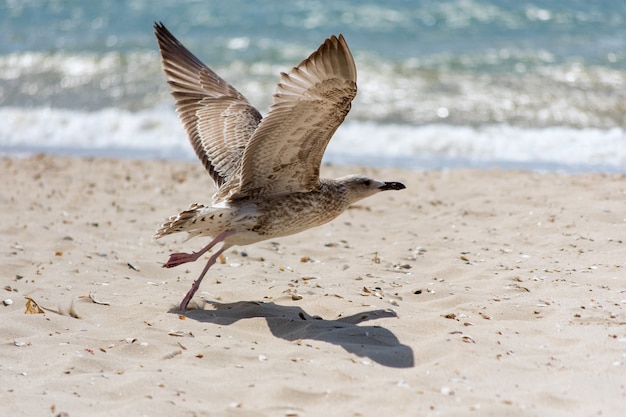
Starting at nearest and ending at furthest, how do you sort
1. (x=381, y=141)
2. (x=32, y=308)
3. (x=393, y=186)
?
1. (x=32, y=308)
2. (x=393, y=186)
3. (x=381, y=141)

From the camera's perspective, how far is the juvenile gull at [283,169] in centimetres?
459

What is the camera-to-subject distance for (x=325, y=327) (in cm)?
451

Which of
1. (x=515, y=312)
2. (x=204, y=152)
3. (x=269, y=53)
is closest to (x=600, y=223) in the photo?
(x=515, y=312)

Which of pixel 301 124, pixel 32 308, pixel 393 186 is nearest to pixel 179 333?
pixel 32 308

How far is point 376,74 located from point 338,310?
30.0 ft

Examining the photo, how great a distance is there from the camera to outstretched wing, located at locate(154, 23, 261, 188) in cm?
584

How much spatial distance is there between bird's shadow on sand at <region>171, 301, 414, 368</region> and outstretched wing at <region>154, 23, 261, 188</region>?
1.12m

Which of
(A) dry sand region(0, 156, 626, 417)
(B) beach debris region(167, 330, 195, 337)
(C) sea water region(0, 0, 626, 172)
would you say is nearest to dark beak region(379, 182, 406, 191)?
(A) dry sand region(0, 156, 626, 417)

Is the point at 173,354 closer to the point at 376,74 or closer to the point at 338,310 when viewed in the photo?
the point at 338,310

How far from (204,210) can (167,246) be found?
1.64m

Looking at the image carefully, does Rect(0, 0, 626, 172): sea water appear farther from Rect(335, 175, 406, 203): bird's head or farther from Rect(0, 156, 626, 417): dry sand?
Rect(335, 175, 406, 203): bird's head

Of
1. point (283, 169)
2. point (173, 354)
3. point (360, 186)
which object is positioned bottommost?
point (173, 354)

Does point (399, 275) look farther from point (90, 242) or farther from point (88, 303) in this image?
point (90, 242)

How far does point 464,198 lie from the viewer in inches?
307
